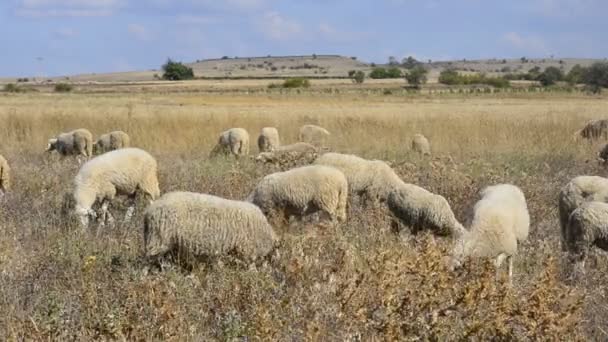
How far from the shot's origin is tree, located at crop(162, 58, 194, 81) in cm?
11338

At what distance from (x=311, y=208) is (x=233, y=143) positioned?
978cm

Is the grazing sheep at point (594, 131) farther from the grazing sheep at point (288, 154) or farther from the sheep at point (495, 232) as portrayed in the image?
the sheep at point (495, 232)

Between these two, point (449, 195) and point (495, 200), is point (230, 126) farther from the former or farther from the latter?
point (495, 200)

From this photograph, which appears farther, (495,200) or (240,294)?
(495,200)

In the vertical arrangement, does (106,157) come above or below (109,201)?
above

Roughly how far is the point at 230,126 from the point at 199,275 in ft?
55.8

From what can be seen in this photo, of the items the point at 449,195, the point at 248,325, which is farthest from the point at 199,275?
the point at 449,195

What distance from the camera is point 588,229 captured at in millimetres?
7938

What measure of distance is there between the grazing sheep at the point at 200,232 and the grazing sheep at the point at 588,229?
3136 millimetres

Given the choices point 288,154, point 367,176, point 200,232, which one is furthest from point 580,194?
point 288,154

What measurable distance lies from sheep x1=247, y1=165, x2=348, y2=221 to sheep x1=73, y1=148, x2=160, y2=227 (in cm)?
184

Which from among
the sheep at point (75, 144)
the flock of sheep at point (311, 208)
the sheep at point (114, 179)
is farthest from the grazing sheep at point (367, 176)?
the sheep at point (75, 144)

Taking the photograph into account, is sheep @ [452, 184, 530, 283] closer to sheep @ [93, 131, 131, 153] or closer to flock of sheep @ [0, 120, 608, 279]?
flock of sheep @ [0, 120, 608, 279]

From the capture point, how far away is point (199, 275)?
22.0ft
